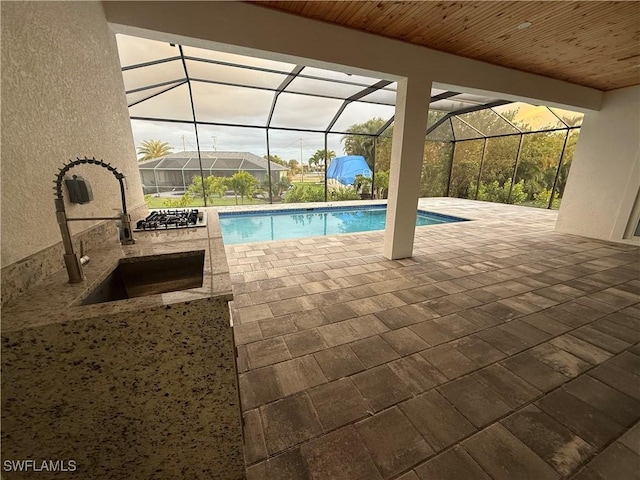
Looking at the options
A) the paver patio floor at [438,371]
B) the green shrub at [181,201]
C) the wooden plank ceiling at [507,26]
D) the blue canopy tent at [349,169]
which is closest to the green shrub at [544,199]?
the blue canopy tent at [349,169]

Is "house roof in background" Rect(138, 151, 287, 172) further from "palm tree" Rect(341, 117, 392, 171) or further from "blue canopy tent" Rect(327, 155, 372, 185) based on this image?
"palm tree" Rect(341, 117, 392, 171)

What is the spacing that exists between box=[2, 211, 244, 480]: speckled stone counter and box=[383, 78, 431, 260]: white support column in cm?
285

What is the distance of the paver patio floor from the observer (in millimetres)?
1159

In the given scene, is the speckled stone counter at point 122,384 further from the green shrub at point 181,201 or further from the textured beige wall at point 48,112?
the green shrub at point 181,201

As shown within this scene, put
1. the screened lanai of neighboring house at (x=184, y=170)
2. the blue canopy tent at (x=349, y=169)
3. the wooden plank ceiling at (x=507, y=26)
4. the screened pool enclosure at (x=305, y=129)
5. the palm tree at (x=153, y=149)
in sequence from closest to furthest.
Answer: the wooden plank ceiling at (x=507, y=26), the screened pool enclosure at (x=305, y=129), the screened lanai of neighboring house at (x=184, y=170), the palm tree at (x=153, y=149), the blue canopy tent at (x=349, y=169)

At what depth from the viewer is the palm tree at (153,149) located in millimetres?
10227

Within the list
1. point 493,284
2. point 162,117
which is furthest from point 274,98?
point 493,284

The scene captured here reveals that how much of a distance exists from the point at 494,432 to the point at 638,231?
5.76 metres

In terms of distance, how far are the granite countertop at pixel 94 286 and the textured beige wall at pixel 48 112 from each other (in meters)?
0.17

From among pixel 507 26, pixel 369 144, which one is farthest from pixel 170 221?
pixel 369 144

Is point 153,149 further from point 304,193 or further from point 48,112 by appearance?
point 48,112

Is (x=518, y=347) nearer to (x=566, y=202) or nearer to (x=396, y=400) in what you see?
(x=396, y=400)

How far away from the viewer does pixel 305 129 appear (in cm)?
820

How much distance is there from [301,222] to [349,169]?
4.47m
